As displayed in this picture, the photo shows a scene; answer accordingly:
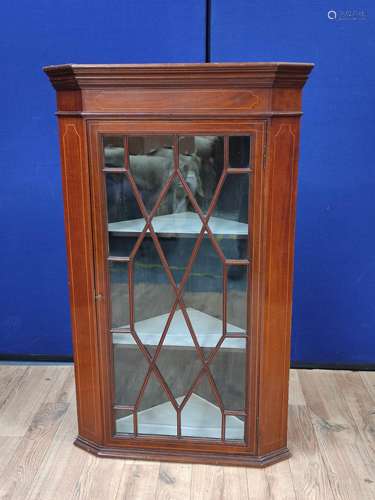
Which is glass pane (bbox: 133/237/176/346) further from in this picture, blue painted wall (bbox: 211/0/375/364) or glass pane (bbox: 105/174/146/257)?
blue painted wall (bbox: 211/0/375/364)

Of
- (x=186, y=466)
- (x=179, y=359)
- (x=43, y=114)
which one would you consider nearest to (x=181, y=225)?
(x=179, y=359)

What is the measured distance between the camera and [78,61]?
1.94 m

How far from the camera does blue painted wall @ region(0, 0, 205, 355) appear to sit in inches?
75.0

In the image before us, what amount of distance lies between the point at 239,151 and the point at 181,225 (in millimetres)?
247

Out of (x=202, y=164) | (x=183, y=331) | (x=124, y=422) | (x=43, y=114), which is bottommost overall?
(x=124, y=422)

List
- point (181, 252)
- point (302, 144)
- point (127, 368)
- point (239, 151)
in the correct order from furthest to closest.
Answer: point (302, 144)
point (127, 368)
point (181, 252)
point (239, 151)

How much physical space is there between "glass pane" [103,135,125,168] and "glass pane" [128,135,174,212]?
24 millimetres

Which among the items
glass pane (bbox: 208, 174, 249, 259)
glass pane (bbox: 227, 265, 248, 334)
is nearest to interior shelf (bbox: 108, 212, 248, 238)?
glass pane (bbox: 208, 174, 249, 259)

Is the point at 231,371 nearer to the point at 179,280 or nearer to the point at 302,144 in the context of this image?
the point at 179,280

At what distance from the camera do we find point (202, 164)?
1406 mm

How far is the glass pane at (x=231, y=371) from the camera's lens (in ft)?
5.08

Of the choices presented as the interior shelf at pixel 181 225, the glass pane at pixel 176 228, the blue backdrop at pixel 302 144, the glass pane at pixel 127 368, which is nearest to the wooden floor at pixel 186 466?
the glass pane at pixel 127 368

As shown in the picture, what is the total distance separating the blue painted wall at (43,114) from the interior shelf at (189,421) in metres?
0.69

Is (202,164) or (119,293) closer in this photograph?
(202,164)
